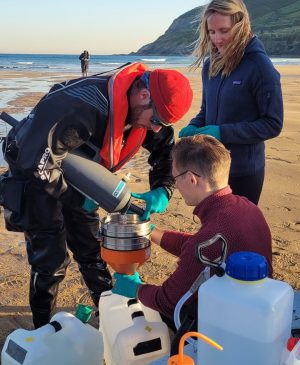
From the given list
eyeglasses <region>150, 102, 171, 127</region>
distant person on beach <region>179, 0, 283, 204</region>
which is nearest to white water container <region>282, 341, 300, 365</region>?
eyeglasses <region>150, 102, 171, 127</region>

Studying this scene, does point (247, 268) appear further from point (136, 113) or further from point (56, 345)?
point (136, 113)

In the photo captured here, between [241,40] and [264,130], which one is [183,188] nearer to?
[264,130]

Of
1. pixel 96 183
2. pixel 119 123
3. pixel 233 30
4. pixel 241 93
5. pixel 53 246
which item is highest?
pixel 233 30

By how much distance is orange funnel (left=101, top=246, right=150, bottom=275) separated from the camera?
8.20 ft

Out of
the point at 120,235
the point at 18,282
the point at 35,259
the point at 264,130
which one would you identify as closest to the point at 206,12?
the point at 264,130

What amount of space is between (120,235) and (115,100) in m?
0.79

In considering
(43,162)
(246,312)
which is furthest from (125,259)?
(246,312)

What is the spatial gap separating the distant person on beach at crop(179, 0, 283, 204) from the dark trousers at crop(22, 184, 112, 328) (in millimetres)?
987

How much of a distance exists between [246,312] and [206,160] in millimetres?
987

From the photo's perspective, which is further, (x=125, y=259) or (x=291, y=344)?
(x=125, y=259)

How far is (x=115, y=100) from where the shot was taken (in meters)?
2.78

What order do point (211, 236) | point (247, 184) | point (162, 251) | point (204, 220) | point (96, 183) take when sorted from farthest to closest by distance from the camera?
point (162, 251) → point (247, 184) → point (96, 183) → point (204, 220) → point (211, 236)

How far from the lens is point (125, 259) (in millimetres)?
2494

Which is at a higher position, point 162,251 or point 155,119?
point 155,119
